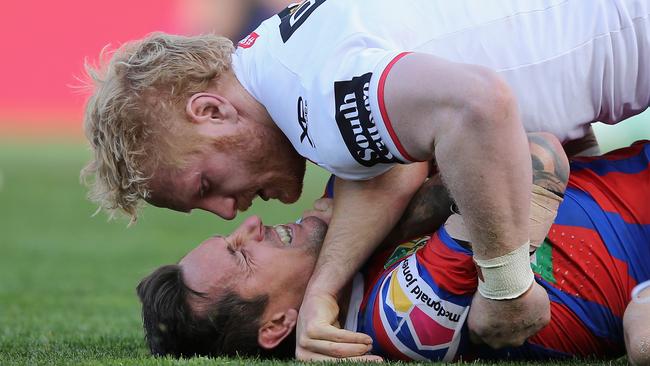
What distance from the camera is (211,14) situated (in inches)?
1006

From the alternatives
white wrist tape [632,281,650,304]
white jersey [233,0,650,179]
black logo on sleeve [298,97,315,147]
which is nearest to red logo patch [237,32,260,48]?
white jersey [233,0,650,179]

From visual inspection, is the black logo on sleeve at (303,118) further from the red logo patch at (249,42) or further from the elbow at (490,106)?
the elbow at (490,106)

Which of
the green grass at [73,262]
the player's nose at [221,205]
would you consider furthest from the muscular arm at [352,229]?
the player's nose at [221,205]

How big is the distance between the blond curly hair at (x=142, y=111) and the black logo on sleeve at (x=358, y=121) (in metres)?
0.81

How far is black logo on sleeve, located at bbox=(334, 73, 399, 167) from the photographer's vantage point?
3385 millimetres

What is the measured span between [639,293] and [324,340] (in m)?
1.15

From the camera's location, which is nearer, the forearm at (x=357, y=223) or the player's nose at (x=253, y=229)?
the forearm at (x=357, y=223)

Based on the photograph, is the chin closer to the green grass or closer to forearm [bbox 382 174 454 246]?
forearm [bbox 382 174 454 246]

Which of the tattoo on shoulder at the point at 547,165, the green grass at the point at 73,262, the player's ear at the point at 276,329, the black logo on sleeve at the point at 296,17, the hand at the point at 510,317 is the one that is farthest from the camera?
the green grass at the point at 73,262

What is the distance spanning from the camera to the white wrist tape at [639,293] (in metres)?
3.74

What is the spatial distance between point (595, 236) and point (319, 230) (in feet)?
3.48

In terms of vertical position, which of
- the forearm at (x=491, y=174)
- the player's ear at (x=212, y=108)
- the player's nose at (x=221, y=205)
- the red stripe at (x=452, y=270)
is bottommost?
the red stripe at (x=452, y=270)

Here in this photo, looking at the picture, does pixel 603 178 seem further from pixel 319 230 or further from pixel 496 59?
pixel 319 230

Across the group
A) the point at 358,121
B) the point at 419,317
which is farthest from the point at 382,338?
the point at 358,121
